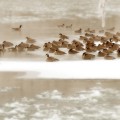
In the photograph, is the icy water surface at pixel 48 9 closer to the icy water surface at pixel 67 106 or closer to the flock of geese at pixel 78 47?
the flock of geese at pixel 78 47

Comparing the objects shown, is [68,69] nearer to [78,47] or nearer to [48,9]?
[78,47]

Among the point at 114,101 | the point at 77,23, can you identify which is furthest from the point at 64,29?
the point at 114,101

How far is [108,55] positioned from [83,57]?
903 mm

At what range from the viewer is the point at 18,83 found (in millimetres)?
13047

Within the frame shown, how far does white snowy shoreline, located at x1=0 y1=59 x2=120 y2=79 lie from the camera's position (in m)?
13.8

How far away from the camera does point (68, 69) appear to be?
47.6ft

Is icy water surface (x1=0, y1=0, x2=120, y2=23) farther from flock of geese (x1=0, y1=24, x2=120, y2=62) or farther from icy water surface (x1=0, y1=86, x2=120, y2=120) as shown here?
icy water surface (x1=0, y1=86, x2=120, y2=120)

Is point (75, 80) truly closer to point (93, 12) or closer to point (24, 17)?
point (24, 17)

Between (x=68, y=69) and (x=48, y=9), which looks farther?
(x=48, y=9)

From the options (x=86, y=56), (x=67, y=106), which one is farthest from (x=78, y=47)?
(x=67, y=106)

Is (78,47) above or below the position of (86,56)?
above

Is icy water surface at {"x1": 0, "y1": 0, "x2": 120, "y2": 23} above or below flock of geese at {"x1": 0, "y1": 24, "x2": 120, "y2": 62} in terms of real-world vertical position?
above

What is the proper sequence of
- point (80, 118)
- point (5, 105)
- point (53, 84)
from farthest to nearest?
→ 1. point (53, 84)
2. point (5, 105)
3. point (80, 118)

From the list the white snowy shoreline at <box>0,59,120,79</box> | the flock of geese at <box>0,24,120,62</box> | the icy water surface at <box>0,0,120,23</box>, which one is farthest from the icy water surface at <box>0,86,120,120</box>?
the icy water surface at <box>0,0,120,23</box>
